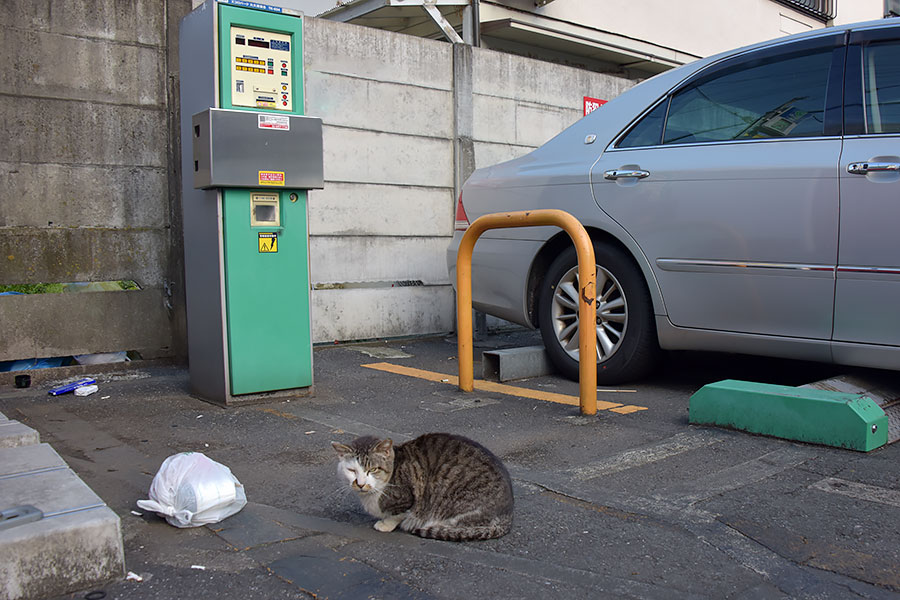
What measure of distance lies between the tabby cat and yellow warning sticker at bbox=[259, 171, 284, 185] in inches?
90.8

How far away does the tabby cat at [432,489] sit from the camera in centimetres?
260

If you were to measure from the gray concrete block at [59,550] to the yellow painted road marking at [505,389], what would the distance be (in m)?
2.62

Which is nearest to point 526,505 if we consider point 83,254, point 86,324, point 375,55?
point 86,324

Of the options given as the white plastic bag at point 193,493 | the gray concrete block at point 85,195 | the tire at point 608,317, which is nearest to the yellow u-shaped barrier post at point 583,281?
the tire at point 608,317

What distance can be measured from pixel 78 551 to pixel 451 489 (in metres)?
1.10

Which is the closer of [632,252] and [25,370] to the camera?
[632,252]

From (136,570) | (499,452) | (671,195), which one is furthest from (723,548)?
(671,195)

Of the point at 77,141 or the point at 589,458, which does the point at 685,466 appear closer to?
the point at 589,458

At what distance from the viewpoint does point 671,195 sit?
4496 mm

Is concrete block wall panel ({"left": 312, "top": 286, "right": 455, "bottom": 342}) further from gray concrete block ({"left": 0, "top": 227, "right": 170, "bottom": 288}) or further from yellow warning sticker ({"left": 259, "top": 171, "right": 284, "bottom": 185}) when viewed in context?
yellow warning sticker ({"left": 259, "top": 171, "right": 284, "bottom": 185})

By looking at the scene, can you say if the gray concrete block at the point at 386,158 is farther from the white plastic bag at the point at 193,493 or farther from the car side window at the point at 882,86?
the white plastic bag at the point at 193,493

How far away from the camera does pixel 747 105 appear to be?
14.6 feet

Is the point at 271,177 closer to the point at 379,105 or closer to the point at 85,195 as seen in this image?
the point at 85,195

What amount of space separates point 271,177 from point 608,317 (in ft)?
6.90
